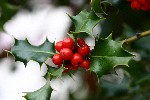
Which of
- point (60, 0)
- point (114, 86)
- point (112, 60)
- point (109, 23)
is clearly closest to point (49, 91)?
point (112, 60)

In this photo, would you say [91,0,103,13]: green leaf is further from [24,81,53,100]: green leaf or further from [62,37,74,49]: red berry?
[24,81,53,100]: green leaf

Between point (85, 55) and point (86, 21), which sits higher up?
point (86, 21)

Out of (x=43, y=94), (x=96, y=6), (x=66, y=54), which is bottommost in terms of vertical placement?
(x=43, y=94)

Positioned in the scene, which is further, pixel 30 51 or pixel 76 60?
pixel 30 51

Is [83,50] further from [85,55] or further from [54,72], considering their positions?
[54,72]

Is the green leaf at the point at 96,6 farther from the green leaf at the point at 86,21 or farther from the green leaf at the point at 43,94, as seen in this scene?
the green leaf at the point at 43,94

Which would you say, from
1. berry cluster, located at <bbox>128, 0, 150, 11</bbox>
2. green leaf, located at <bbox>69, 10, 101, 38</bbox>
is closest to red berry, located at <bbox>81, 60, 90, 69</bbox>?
green leaf, located at <bbox>69, 10, 101, 38</bbox>

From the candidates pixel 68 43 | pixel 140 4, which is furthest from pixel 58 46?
pixel 140 4

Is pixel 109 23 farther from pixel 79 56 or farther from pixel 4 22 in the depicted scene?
pixel 79 56
